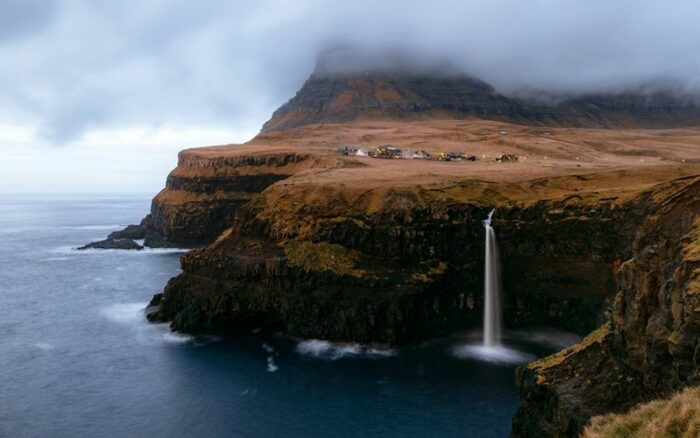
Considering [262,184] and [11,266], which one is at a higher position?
[262,184]

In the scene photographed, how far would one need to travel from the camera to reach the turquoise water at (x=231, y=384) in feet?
153

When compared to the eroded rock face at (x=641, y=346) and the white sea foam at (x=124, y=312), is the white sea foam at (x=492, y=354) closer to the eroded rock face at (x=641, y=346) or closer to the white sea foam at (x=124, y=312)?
the eroded rock face at (x=641, y=346)

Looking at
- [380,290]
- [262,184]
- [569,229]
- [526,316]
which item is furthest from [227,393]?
[262,184]

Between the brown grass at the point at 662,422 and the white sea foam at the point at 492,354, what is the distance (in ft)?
124

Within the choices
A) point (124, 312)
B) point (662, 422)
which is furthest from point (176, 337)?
point (662, 422)

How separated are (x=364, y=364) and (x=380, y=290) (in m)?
10.6

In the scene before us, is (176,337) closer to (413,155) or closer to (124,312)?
(124,312)

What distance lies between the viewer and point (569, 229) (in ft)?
225

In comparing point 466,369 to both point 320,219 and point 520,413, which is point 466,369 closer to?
point 520,413

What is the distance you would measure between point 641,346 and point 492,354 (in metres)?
35.9

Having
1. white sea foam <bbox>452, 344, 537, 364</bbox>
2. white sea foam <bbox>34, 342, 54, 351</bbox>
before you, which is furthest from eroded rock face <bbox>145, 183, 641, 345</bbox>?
white sea foam <bbox>34, 342, 54, 351</bbox>

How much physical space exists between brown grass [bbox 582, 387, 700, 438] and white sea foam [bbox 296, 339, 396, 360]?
40.6m

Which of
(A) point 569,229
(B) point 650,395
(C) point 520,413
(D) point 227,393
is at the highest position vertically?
(A) point 569,229

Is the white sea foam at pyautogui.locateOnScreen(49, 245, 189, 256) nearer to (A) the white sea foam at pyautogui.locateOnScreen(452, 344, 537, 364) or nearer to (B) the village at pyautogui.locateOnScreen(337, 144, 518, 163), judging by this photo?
(B) the village at pyautogui.locateOnScreen(337, 144, 518, 163)
